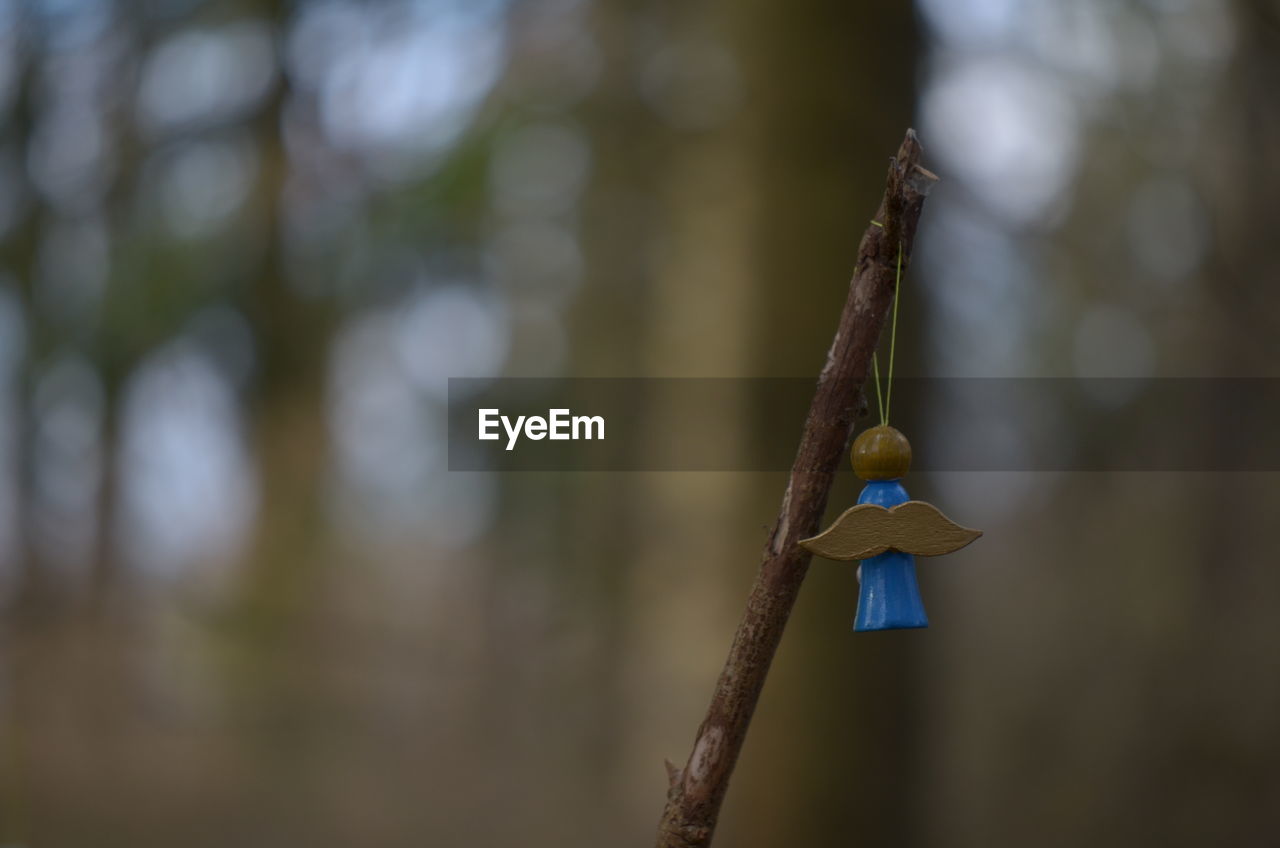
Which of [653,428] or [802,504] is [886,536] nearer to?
[802,504]

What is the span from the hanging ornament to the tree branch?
0.05 ft

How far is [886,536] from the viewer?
27.2 inches

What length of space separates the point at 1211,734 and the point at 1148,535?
0.29m

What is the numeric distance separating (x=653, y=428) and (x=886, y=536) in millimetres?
783

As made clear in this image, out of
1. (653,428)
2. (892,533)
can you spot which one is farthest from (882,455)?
(653,428)

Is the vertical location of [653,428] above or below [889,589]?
above

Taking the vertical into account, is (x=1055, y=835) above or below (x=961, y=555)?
below

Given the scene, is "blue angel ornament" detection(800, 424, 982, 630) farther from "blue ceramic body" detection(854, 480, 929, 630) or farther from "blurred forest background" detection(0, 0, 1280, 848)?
"blurred forest background" detection(0, 0, 1280, 848)

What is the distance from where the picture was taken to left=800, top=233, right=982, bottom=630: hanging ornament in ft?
2.23

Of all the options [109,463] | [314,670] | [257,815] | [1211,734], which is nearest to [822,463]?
[1211,734]

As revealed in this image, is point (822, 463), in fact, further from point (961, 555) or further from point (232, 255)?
point (232, 255)

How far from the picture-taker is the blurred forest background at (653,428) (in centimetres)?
139

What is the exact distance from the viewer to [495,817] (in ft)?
4.89

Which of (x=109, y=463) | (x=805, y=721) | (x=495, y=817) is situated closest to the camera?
(x=805, y=721)
